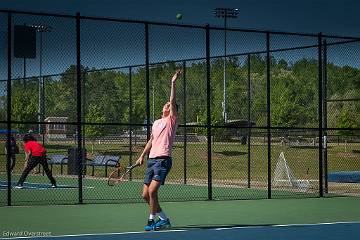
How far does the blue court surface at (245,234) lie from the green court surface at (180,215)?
1.65 feet

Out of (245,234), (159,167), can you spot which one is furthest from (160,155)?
(245,234)

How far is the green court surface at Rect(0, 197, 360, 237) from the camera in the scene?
1279 centimetres

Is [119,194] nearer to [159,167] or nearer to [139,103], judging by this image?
[159,167]

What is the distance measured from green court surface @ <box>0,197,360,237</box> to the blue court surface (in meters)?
0.50

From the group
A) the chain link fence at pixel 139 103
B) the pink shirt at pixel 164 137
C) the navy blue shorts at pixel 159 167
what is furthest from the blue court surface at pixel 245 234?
the chain link fence at pixel 139 103

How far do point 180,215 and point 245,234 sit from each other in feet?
11.2

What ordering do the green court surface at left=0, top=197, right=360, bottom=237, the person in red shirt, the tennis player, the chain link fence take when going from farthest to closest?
1. the person in red shirt
2. the chain link fence
3. the green court surface at left=0, top=197, right=360, bottom=237
4. the tennis player

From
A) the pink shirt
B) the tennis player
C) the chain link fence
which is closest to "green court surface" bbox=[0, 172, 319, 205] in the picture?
the chain link fence

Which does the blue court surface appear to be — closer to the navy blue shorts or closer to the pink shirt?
the navy blue shorts

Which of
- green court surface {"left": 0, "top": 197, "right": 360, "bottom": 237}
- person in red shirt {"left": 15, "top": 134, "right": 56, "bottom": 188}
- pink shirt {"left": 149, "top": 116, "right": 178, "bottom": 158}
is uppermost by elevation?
pink shirt {"left": 149, "top": 116, "right": 178, "bottom": 158}

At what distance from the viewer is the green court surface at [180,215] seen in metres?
12.8

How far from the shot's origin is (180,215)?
48.9ft

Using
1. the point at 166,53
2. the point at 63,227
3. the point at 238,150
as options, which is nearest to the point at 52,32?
the point at 166,53

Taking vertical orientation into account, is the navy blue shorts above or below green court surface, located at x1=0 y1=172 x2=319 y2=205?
above
